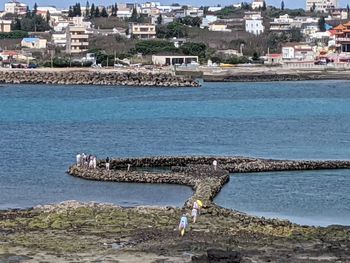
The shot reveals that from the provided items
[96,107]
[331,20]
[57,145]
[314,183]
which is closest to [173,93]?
[96,107]

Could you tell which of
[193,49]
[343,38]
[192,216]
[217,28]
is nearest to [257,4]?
[217,28]

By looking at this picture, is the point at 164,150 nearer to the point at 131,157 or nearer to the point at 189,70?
the point at 131,157

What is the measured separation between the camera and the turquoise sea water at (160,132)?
76.2 ft

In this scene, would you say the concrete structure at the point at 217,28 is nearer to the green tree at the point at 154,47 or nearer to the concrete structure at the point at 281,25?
the concrete structure at the point at 281,25

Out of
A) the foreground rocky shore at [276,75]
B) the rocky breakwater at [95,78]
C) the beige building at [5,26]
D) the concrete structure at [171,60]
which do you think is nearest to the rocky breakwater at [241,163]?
the rocky breakwater at [95,78]

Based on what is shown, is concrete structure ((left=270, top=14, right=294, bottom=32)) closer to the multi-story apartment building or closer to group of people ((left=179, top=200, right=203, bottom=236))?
the multi-story apartment building

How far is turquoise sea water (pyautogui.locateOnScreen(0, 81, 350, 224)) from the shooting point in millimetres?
23219

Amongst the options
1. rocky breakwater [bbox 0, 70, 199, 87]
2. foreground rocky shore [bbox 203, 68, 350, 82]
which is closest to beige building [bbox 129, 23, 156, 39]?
foreground rocky shore [bbox 203, 68, 350, 82]

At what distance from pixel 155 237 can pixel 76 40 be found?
89.0m

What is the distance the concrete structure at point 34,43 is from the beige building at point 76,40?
5.25 meters

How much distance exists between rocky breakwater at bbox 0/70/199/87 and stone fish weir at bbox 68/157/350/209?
48.9 m

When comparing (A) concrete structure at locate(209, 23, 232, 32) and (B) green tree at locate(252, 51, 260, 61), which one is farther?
(A) concrete structure at locate(209, 23, 232, 32)

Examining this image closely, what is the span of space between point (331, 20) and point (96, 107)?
106 metres

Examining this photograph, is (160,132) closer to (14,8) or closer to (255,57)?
(255,57)
